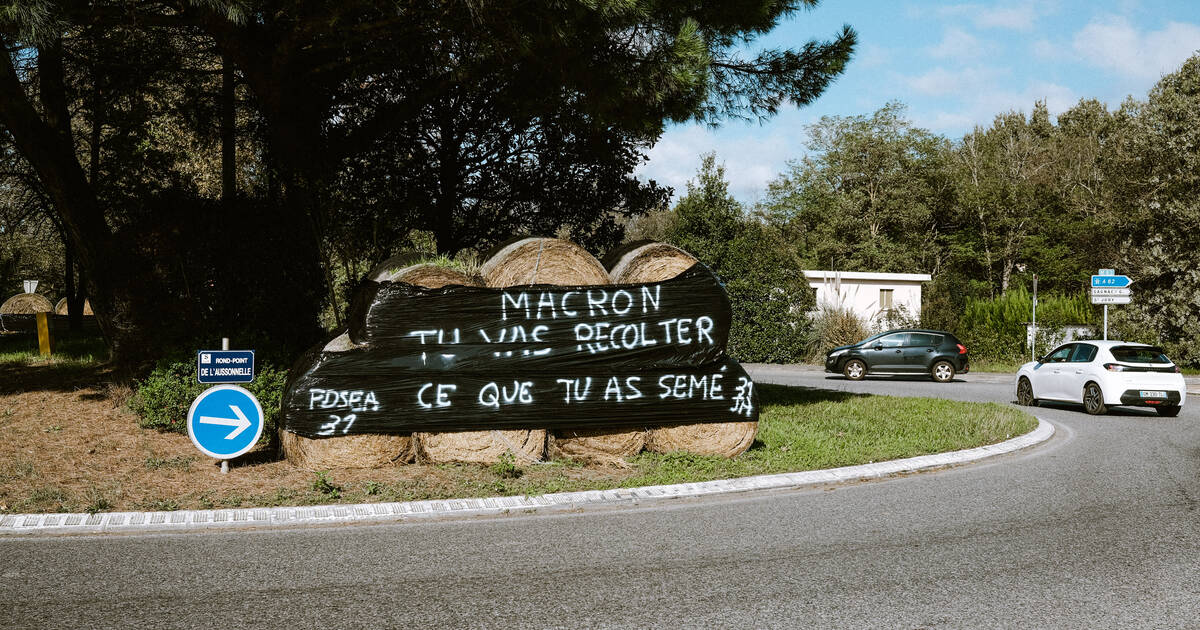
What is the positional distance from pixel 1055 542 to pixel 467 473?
16.3 ft

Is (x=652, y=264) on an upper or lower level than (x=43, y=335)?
upper

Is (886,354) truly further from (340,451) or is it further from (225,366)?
(225,366)

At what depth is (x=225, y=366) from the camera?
27.0 feet

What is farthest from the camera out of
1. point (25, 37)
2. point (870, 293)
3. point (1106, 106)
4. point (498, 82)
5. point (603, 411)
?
point (1106, 106)

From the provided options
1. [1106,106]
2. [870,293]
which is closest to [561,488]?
[870,293]

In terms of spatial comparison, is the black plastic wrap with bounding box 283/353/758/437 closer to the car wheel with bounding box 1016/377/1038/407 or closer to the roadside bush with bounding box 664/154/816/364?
the car wheel with bounding box 1016/377/1038/407

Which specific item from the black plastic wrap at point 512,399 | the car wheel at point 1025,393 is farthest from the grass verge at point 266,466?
the car wheel at point 1025,393

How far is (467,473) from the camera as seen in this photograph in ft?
27.9

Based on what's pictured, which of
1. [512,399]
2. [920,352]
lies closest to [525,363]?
[512,399]

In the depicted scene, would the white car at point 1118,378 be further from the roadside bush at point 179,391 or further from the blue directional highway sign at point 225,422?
the blue directional highway sign at point 225,422

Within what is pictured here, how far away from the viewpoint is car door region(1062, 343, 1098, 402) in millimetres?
16375

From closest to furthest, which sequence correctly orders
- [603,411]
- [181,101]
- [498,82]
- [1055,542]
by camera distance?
[1055,542], [603,411], [498,82], [181,101]

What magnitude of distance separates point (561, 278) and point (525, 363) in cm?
97

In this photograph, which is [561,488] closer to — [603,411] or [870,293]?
[603,411]
